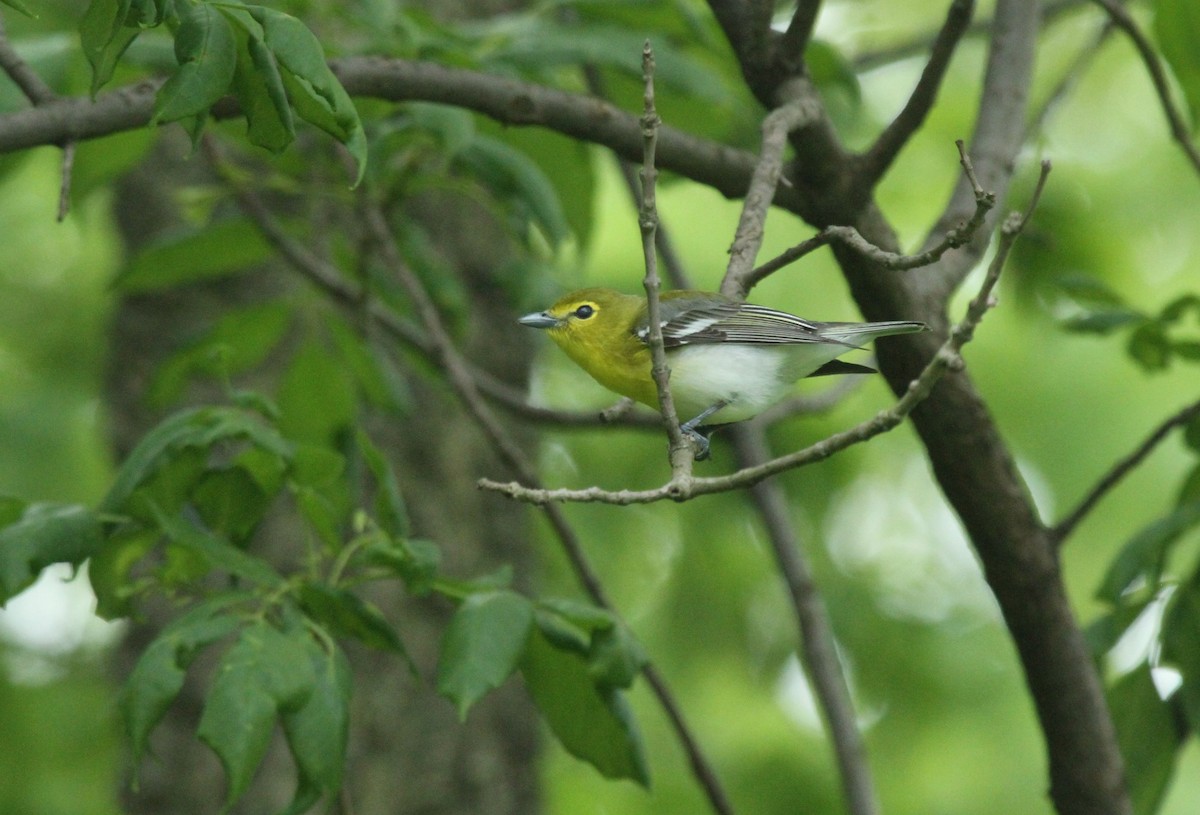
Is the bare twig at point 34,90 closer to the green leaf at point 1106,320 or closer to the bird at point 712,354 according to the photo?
the bird at point 712,354

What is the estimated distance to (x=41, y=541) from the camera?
236cm

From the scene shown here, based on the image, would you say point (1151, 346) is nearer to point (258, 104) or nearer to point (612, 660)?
point (612, 660)

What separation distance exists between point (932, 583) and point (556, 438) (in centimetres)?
295

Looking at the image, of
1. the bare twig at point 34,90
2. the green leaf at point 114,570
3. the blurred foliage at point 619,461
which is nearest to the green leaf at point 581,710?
the blurred foliage at point 619,461

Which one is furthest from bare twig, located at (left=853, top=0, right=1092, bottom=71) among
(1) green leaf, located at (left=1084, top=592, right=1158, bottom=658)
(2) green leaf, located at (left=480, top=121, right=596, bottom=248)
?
(1) green leaf, located at (left=1084, top=592, right=1158, bottom=658)

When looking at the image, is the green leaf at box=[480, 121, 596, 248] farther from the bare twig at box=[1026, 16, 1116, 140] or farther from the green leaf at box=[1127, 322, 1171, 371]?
the green leaf at box=[1127, 322, 1171, 371]

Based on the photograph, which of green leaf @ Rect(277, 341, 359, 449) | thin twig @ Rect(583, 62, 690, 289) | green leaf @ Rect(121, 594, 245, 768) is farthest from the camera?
thin twig @ Rect(583, 62, 690, 289)

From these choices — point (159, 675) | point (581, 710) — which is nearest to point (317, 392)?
point (581, 710)

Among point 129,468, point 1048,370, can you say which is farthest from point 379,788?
point 1048,370

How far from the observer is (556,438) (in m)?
7.71

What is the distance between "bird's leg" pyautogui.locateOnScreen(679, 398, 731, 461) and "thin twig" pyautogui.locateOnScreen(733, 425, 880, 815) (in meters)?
0.55

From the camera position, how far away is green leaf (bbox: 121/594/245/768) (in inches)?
85.4

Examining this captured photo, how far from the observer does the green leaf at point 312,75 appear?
191 centimetres

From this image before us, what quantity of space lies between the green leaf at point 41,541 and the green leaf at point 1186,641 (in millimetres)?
2538
